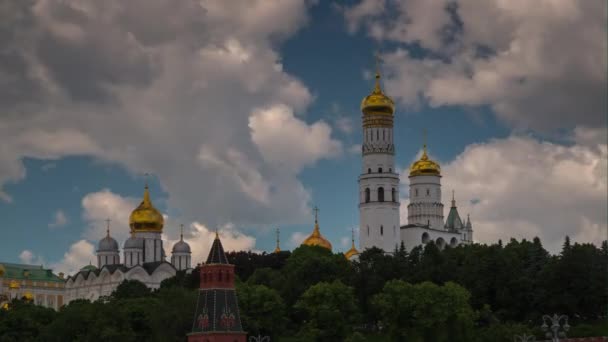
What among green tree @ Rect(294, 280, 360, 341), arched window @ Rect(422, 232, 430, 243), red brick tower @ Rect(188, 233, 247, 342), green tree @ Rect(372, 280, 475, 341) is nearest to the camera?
red brick tower @ Rect(188, 233, 247, 342)

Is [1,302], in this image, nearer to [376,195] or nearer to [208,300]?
[376,195]

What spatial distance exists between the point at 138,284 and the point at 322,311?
39160mm

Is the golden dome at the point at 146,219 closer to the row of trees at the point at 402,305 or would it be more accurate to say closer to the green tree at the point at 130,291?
the green tree at the point at 130,291

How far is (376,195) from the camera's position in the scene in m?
126

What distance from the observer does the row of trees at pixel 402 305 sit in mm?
85062

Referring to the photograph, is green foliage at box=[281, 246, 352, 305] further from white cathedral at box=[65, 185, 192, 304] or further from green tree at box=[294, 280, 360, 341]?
white cathedral at box=[65, 185, 192, 304]

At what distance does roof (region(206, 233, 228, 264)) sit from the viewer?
258ft

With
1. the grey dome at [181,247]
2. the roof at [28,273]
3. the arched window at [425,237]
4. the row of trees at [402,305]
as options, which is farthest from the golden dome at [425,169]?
the roof at [28,273]

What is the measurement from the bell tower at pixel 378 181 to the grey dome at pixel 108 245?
39354mm

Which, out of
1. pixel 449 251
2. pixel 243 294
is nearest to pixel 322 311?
pixel 243 294

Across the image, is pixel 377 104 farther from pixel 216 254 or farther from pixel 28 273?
pixel 28 273

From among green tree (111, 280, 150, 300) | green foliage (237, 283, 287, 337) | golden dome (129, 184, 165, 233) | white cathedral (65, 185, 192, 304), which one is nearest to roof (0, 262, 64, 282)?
white cathedral (65, 185, 192, 304)

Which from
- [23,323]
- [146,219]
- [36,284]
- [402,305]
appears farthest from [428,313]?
[36,284]

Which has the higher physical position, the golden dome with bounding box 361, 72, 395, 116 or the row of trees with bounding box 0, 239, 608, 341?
the golden dome with bounding box 361, 72, 395, 116
